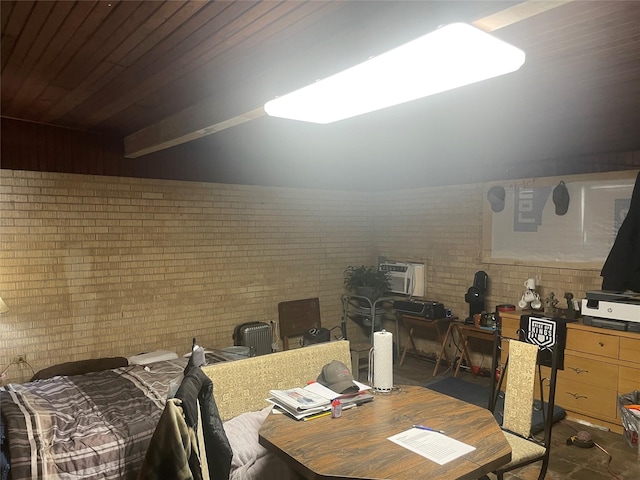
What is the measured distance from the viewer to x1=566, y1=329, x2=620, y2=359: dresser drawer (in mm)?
3764

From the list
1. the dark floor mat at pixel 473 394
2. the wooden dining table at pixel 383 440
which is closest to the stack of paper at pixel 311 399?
the wooden dining table at pixel 383 440

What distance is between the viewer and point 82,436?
8.64 ft

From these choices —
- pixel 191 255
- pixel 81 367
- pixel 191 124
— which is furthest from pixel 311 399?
pixel 191 255

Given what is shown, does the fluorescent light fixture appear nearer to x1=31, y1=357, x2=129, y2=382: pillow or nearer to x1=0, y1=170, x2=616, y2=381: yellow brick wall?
x1=0, y1=170, x2=616, y2=381: yellow brick wall

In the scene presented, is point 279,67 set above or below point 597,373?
above

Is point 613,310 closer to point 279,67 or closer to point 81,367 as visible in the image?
point 279,67

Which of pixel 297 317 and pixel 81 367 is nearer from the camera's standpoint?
pixel 81 367

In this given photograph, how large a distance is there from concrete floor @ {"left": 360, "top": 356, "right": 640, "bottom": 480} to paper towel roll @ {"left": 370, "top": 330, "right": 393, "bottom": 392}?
4.03 ft

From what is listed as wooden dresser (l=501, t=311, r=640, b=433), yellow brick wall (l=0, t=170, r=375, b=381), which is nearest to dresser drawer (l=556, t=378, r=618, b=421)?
wooden dresser (l=501, t=311, r=640, b=433)

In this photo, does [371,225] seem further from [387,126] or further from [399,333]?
[387,126]

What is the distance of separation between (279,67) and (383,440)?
1891 mm

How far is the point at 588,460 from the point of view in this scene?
331 centimetres

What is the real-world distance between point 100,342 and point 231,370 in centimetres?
226

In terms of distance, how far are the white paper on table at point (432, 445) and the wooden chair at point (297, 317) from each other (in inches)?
146
